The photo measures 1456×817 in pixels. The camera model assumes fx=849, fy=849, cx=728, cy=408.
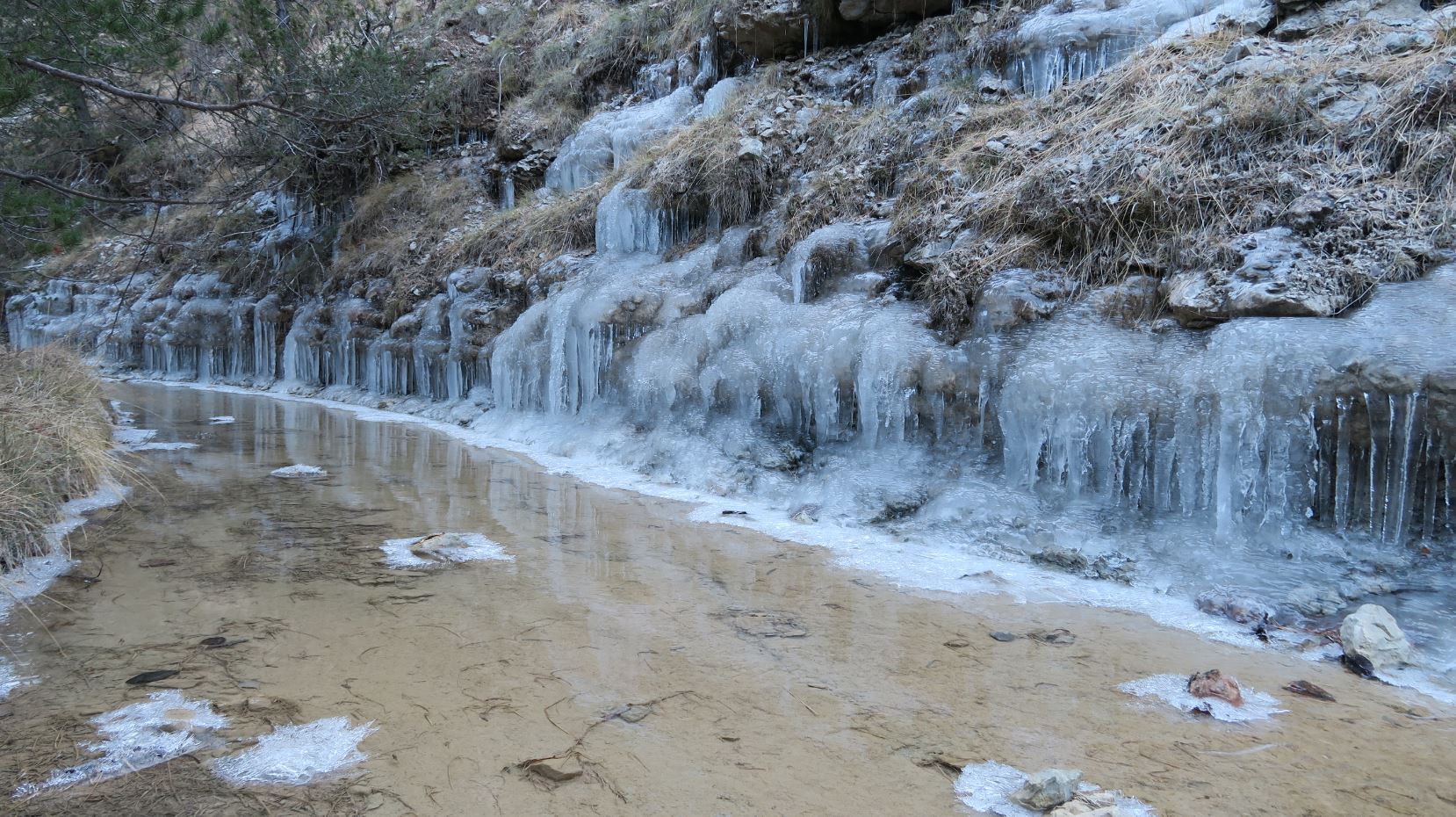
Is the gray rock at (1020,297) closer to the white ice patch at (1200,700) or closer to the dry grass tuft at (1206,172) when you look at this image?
the dry grass tuft at (1206,172)

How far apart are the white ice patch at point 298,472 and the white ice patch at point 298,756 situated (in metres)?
4.09

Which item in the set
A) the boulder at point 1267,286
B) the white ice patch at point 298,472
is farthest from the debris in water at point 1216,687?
the white ice patch at point 298,472

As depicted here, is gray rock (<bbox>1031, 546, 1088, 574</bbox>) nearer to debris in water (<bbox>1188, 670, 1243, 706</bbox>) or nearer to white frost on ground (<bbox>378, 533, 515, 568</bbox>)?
debris in water (<bbox>1188, 670, 1243, 706</bbox>)

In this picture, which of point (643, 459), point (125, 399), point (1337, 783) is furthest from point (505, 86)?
point (1337, 783)

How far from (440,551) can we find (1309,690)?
3.64 metres

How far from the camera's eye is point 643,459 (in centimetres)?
659

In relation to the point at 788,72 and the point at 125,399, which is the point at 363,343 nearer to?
the point at 125,399

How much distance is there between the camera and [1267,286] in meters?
4.27

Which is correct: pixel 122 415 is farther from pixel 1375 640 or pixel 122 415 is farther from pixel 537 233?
pixel 1375 640

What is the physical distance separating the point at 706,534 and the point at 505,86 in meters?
11.3

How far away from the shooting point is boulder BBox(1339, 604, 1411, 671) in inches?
120

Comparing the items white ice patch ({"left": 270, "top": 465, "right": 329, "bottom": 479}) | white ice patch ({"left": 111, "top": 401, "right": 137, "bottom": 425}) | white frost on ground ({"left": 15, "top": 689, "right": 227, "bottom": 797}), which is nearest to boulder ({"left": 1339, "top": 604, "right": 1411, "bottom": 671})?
white frost on ground ({"left": 15, "top": 689, "right": 227, "bottom": 797})

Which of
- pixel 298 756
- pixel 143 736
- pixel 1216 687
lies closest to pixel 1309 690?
pixel 1216 687

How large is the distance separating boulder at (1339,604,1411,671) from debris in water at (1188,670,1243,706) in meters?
0.61
